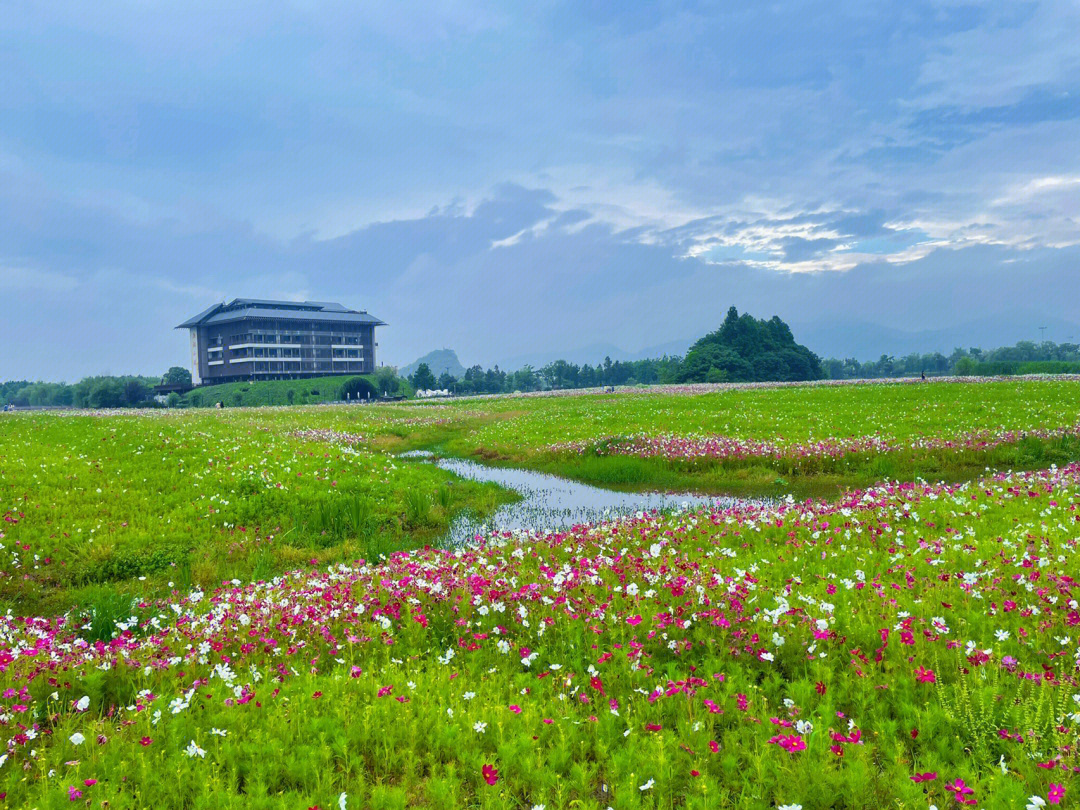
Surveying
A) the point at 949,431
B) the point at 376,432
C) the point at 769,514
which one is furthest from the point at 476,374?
the point at 769,514

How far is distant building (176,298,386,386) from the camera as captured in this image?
12750 centimetres

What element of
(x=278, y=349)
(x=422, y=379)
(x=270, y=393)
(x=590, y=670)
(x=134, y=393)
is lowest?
(x=590, y=670)

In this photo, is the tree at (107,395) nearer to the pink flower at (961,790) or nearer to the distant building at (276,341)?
the distant building at (276,341)

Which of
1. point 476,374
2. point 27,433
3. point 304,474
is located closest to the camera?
point 304,474

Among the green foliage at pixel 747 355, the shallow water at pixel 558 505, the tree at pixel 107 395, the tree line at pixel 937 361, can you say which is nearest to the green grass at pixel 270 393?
the tree at pixel 107 395

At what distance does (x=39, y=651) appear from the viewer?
20.7 ft

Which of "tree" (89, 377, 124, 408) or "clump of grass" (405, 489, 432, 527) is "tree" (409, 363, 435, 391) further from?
"clump of grass" (405, 489, 432, 527)

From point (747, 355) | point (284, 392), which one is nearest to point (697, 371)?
point (747, 355)

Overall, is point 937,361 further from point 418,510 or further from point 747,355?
point 418,510

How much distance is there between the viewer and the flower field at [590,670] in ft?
14.7

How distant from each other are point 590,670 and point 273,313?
137 meters

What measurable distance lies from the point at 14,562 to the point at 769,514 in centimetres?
1364

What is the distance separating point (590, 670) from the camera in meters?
5.88

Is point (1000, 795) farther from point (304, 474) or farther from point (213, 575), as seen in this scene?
point (304, 474)
